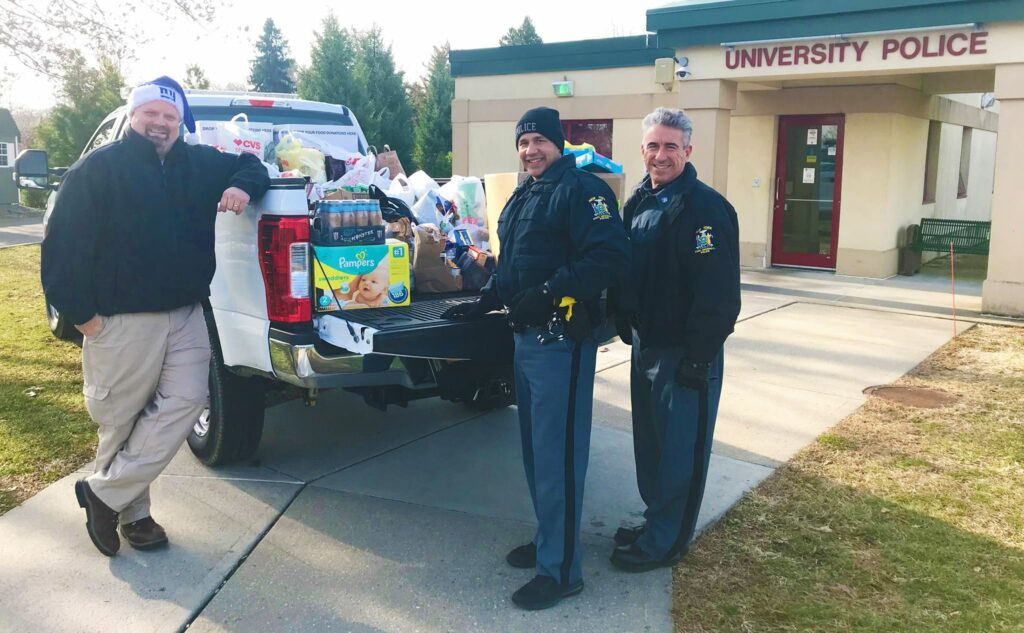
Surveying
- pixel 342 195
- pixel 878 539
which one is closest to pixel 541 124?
pixel 342 195

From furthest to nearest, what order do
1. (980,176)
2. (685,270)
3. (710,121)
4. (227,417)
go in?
(980,176) < (710,121) < (227,417) < (685,270)

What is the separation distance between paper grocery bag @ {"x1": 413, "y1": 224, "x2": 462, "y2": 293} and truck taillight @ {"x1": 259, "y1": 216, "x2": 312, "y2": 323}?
73 centimetres

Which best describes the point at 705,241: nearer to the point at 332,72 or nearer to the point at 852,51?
the point at 852,51

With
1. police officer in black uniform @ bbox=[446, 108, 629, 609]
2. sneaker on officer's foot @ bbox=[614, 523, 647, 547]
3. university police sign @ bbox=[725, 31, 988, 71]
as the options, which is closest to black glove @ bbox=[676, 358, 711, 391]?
police officer in black uniform @ bbox=[446, 108, 629, 609]

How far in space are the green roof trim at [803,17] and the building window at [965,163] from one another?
7.57 m

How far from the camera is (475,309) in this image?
390 cm

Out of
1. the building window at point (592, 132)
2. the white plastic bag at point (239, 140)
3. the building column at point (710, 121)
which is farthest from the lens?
the building window at point (592, 132)

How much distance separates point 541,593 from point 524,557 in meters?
0.35

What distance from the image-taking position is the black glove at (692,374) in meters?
3.50

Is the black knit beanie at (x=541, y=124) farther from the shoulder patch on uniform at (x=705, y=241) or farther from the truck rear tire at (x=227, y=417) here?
the truck rear tire at (x=227, y=417)

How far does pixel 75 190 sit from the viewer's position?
3.52 meters

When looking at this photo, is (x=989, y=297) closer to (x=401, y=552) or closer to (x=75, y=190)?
(x=401, y=552)

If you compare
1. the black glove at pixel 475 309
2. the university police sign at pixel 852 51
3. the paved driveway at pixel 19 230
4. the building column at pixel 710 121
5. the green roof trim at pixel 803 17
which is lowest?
the paved driveway at pixel 19 230

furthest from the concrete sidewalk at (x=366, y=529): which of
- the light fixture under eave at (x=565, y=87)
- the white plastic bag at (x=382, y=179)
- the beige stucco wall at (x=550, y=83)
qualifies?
the light fixture under eave at (x=565, y=87)
